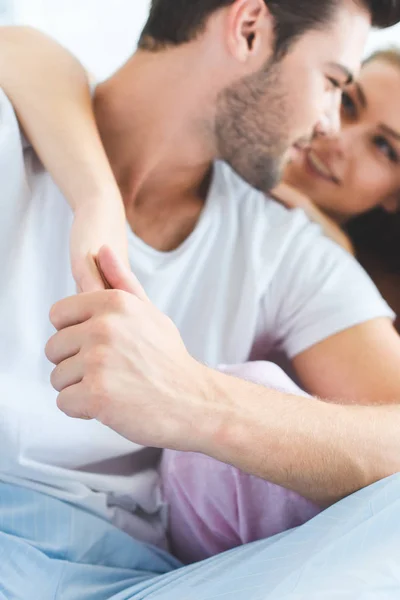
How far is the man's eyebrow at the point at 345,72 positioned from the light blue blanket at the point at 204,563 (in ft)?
1.88

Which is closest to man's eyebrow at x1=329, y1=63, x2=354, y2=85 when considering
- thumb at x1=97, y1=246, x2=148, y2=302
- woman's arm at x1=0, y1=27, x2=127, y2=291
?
woman's arm at x1=0, y1=27, x2=127, y2=291

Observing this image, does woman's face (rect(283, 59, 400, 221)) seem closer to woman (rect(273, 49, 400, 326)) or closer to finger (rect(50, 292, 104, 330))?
woman (rect(273, 49, 400, 326))

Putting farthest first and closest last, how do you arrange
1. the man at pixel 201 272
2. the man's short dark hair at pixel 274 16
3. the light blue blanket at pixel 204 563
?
the man's short dark hair at pixel 274 16, the man at pixel 201 272, the light blue blanket at pixel 204 563

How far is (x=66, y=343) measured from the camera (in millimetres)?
545

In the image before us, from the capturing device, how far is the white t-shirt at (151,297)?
28.2 inches

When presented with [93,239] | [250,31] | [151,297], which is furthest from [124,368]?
[250,31]

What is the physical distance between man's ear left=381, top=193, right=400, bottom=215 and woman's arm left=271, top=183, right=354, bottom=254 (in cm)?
8

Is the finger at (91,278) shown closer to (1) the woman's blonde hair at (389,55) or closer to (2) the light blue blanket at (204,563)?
(2) the light blue blanket at (204,563)

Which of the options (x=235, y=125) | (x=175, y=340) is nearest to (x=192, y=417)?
(x=175, y=340)

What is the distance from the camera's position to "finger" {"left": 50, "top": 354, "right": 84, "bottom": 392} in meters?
0.53

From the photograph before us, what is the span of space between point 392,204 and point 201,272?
0.37m

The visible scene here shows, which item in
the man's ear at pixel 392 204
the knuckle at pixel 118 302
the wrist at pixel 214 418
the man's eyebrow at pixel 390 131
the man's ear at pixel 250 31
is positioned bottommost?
the man's ear at pixel 392 204

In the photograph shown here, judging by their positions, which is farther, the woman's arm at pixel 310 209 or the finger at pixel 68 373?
the woman's arm at pixel 310 209

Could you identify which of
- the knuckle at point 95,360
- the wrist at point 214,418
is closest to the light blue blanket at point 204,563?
the wrist at point 214,418
